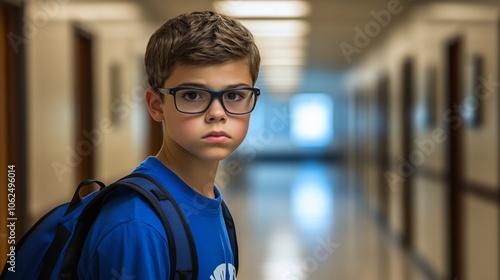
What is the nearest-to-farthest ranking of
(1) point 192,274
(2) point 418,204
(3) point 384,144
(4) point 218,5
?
(1) point 192,274 → (4) point 218,5 → (2) point 418,204 → (3) point 384,144

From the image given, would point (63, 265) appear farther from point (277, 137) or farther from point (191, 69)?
point (277, 137)

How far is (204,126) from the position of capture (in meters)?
0.75

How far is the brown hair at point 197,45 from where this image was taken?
0.75 metres

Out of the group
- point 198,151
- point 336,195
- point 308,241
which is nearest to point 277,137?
point 336,195

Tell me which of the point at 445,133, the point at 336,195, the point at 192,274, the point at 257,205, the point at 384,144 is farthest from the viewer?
the point at 336,195

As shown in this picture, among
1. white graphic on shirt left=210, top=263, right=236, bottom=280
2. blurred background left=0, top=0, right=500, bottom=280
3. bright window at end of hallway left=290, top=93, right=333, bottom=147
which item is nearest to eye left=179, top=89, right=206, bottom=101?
white graphic on shirt left=210, top=263, right=236, bottom=280

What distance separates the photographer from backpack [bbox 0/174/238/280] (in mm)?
722

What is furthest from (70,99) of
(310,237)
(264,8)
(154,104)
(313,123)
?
(313,123)

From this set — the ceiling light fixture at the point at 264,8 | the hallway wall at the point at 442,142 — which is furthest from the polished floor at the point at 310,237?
the ceiling light fixture at the point at 264,8

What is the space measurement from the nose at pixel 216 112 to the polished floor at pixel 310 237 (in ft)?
14.1

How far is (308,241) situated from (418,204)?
1.18 m

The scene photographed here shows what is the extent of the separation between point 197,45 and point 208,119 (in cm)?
9

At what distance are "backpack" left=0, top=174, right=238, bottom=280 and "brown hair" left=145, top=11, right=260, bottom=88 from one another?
139 millimetres

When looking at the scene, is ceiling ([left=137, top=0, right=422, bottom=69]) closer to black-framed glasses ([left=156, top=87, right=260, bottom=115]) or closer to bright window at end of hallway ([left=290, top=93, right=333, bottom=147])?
black-framed glasses ([left=156, top=87, right=260, bottom=115])
